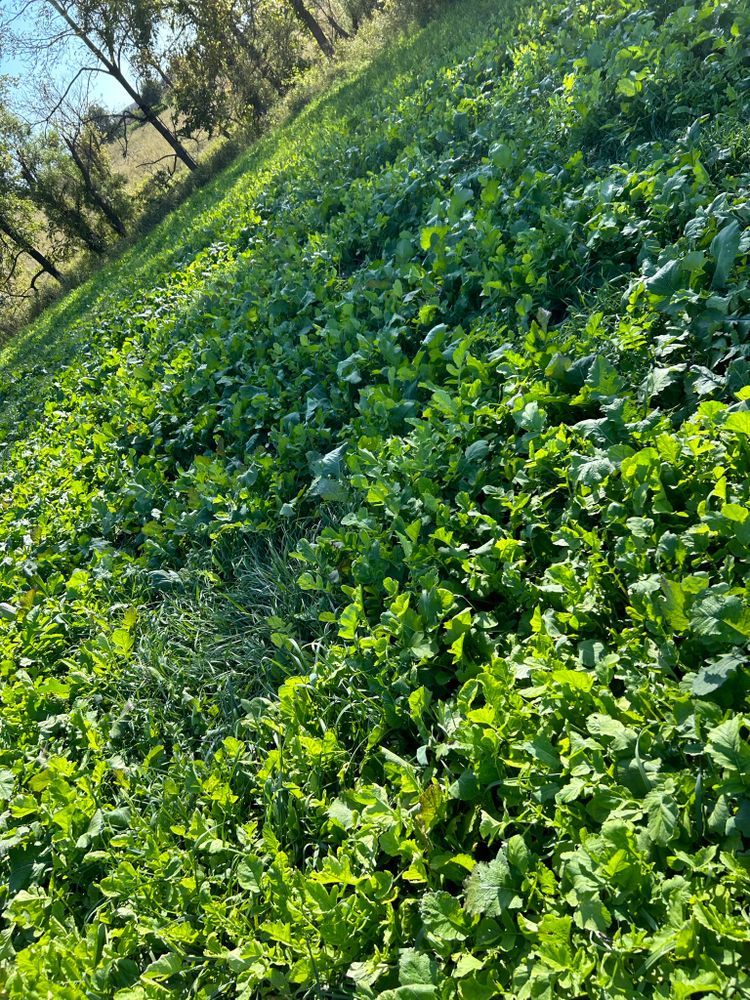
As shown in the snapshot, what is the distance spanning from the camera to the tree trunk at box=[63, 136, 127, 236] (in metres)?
23.6

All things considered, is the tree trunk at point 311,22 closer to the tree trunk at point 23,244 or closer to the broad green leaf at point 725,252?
the tree trunk at point 23,244

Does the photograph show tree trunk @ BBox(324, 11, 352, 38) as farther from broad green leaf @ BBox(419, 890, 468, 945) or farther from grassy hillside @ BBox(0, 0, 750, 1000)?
broad green leaf @ BBox(419, 890, 468, 945)

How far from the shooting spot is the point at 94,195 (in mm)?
23562

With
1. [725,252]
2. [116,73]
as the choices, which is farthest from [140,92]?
[725,252]

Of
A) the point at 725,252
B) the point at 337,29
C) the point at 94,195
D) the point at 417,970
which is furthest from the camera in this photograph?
the point at 94,195

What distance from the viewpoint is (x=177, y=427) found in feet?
17.9

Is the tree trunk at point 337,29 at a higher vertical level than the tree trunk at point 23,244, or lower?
lower

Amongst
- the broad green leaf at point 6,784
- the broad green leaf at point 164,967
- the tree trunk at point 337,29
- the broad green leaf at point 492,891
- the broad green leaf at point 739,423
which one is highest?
the tree trunk at point 337,29

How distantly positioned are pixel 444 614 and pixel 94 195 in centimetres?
2559

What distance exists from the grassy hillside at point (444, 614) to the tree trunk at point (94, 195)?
21605mm

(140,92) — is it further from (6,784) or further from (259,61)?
(6,784)

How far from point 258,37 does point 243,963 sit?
24309 millimetres

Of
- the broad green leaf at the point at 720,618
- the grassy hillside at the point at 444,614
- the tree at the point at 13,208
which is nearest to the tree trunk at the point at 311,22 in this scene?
the tree at the point at 13,208

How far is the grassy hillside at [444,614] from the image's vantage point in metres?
1.70
